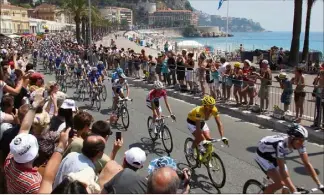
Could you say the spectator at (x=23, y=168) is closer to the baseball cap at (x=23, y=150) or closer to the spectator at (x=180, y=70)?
the baseball cap at (x=23, y=150)

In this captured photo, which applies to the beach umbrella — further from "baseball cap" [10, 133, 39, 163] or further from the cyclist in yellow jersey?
"baseball cap" [10, 133, 39, 163]

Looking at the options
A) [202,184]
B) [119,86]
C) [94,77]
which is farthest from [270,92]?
[94,77]

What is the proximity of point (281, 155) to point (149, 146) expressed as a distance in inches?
200

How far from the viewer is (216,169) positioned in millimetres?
7156

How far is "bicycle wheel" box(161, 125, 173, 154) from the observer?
9203mm

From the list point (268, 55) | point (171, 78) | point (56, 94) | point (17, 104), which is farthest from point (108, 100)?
point (268, 55)

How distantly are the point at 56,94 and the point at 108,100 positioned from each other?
933 centimetres

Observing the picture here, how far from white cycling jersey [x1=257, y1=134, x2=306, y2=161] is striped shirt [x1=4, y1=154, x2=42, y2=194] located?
3.13m

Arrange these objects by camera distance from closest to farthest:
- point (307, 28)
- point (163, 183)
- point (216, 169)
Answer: point (163, 183) → point (216, 169) → point (307, 28)

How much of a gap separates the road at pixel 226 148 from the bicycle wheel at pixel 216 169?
120 mm

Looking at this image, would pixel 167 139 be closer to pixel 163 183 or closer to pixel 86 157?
pixel 86 157

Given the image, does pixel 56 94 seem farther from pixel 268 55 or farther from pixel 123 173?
pixel 268 55

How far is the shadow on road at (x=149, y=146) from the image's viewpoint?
9.23 meters

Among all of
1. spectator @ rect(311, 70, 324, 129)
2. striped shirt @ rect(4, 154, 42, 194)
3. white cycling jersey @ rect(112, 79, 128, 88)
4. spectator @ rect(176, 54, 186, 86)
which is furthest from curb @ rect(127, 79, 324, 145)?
striped shirt @ rect(4, 154, 42, 194)
